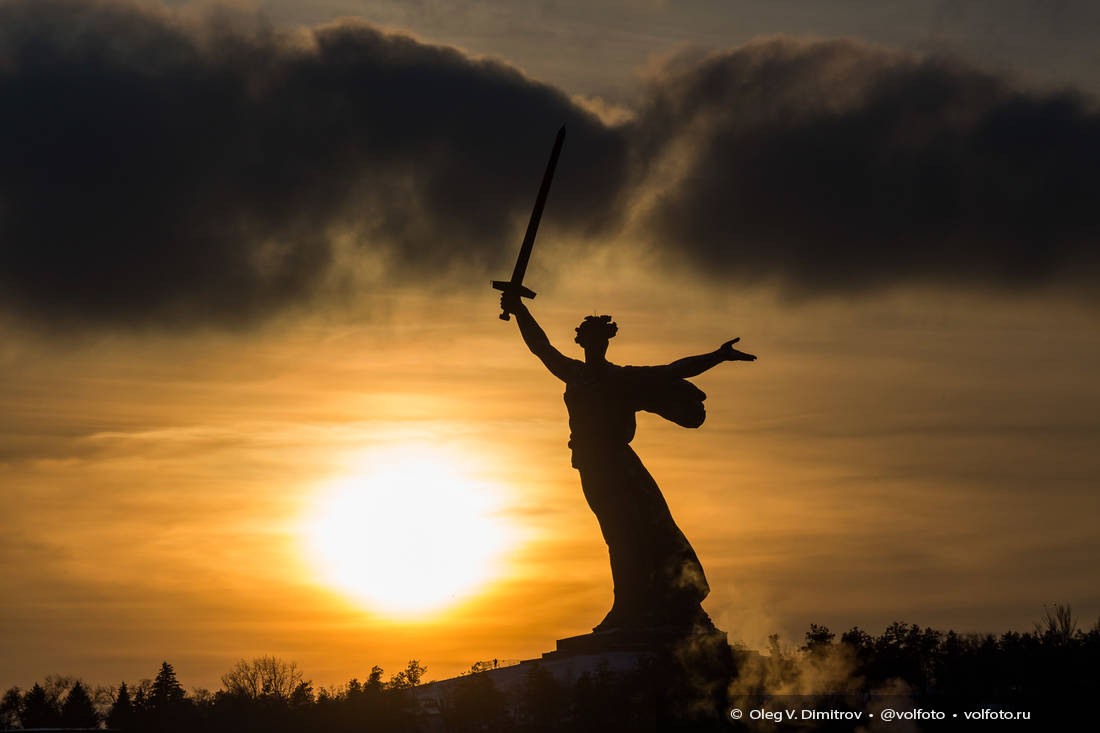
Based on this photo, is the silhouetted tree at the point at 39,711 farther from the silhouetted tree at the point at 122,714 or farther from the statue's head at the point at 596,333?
the statue's head at the point at 596,333

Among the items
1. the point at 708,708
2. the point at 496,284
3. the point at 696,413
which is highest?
the point at 496,284

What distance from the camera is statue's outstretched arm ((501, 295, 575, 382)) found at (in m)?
45.0

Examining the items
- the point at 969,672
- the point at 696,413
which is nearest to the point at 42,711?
the point at 696,413

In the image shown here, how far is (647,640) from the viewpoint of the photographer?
42469mm

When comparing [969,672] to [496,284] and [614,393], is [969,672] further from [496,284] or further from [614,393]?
[496,284]

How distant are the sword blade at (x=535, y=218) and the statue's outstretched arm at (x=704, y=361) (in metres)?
4.20

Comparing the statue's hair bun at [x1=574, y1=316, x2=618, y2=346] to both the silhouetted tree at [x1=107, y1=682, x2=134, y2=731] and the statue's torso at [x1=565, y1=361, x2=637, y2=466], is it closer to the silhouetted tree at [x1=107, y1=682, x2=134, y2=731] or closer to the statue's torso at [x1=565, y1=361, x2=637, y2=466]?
the statue's torso at [x1=565, y1=361, x2=637, y2=466]

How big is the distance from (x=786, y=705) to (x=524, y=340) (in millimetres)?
10707

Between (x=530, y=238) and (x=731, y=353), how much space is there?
569 centimetres

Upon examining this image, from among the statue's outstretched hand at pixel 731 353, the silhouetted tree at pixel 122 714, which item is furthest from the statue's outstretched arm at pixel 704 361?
the silhouetted tree at pixel 122 714

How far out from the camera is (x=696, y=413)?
4466 cm

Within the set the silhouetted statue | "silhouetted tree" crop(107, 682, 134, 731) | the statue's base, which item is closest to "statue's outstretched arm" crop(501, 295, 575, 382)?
the silhouetted statue

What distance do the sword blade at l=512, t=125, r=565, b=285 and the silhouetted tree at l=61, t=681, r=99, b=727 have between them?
1795 cm

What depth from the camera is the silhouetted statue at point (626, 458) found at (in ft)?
143
